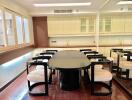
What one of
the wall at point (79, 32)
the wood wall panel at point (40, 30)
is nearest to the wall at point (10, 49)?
the wood wall panel at point (40, 30)

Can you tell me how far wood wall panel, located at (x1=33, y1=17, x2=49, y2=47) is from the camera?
6.52 metres

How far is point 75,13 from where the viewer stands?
6.08 metres

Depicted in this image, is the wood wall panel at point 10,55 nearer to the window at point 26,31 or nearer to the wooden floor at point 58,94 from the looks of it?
the wooden floor at point 58,94

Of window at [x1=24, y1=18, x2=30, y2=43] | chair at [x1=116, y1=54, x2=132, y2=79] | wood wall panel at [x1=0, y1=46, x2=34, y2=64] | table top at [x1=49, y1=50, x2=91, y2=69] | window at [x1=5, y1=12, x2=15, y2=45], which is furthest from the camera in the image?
window at [x1=24, y1=18, x2=30, y2=43]

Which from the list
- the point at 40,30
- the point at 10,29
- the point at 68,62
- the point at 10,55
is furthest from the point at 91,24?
the point at 10,55

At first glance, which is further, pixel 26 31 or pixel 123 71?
pixel 26 31

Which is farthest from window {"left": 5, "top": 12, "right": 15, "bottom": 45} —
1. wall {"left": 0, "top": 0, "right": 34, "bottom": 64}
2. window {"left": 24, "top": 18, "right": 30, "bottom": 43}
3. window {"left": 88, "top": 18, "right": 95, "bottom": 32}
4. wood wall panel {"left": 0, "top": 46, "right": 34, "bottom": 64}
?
window {"left": 88, "top": 18, "right": 95, "bottom": 32}

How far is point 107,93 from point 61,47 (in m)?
3.83

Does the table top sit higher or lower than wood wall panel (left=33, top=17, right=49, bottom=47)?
lower

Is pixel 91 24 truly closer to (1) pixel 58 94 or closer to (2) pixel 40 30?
(2) pixel 40 30

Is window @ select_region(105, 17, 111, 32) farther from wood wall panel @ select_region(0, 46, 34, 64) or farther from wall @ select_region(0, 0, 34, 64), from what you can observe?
wood wall panel @ select_region(0, 46, 34, 64)

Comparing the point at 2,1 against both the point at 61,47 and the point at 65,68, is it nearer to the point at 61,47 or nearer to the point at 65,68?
the point at 65,68

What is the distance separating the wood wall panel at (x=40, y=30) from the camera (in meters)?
6.52

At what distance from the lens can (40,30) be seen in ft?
21.5
